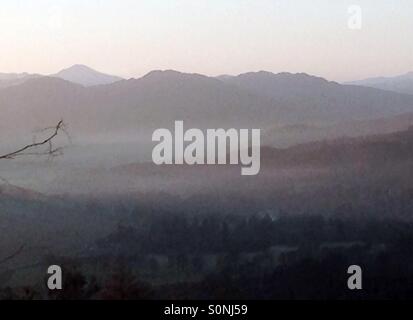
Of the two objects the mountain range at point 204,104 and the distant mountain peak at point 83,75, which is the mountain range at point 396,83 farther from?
the distant mountain peak at point 83,75

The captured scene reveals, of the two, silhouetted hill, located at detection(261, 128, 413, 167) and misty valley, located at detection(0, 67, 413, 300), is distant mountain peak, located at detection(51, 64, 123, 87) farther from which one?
silhouetted hill, located at detection(261, 128, 413, 167)

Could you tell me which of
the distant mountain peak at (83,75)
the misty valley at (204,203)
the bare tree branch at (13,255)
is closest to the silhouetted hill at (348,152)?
the misty valley at (204,203)

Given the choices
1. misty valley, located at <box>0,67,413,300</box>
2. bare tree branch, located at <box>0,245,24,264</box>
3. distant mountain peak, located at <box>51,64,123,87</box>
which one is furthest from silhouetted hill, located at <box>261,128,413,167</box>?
bare tree branch, located at <box>0,245,24,264</box>

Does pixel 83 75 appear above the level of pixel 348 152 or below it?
above

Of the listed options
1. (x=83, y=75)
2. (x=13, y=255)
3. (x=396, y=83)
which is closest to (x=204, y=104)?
(x=83, y=75)

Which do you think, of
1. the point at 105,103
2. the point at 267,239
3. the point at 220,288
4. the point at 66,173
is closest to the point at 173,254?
the point at 220,288

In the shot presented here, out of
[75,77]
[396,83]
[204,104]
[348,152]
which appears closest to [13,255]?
[75,77]

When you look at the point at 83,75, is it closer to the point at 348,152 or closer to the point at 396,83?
the point at 348,152

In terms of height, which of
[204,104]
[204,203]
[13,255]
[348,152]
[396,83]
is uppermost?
[396,83]
